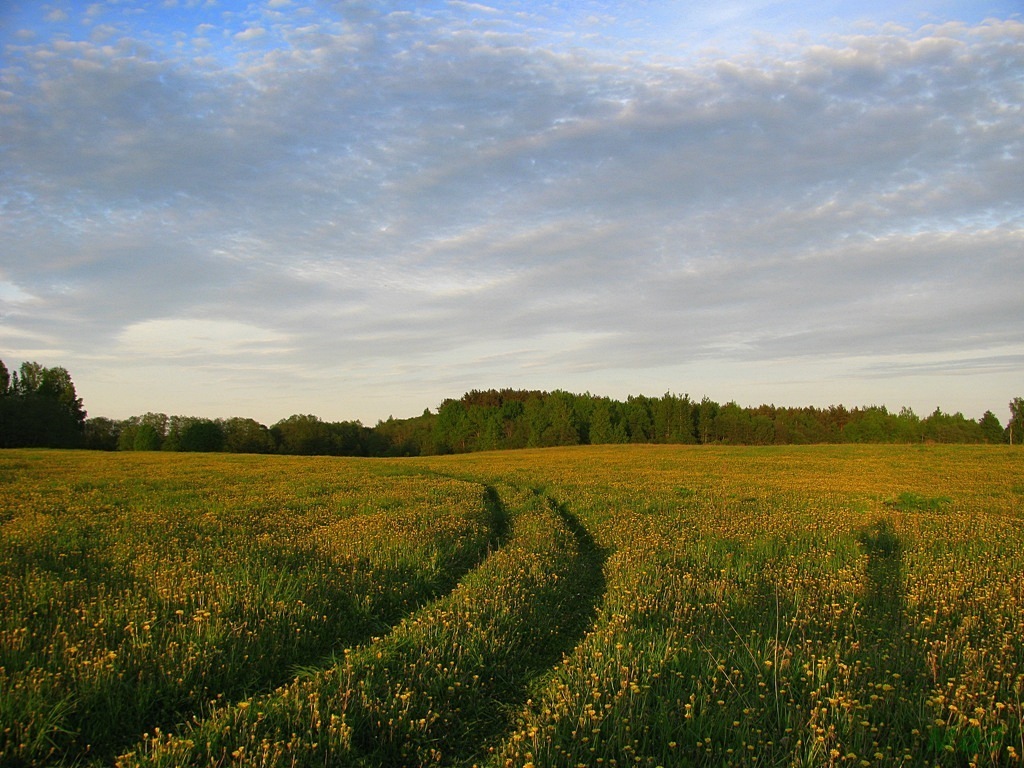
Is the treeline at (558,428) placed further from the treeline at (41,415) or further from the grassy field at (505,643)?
the grassy field at (505,643)

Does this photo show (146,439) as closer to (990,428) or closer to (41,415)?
(41,415)

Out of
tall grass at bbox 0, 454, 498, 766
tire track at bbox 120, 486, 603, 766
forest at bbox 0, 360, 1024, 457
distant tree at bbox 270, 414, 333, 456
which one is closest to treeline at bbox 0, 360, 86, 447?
forest at bbox 0, 360, 1024, 457

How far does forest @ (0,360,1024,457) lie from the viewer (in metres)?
84.6

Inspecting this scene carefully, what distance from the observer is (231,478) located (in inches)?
1125

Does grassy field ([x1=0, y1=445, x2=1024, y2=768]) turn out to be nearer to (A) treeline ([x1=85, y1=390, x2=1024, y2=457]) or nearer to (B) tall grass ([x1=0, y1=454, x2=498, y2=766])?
(B) tall grass ([x1=0, y1=454, x2=498, y2=766])

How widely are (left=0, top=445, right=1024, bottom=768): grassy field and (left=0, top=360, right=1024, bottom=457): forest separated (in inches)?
3061

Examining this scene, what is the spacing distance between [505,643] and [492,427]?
108618 millimetres

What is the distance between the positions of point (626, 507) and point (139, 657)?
47.8 ft

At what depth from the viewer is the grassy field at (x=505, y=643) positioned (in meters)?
5.19

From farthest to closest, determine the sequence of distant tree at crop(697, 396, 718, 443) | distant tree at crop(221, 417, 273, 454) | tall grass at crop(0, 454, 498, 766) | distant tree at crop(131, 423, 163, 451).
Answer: distant tree at crop(697, 396, 718, 443) < distant tree at crop(221, 417, 273, 454) < distant tree at crop(131, 423, 163, 451) < tall grass at crop(0, 454, 498, 766)

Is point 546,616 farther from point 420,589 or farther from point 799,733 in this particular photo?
point 799,733

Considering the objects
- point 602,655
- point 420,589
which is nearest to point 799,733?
point 602,655

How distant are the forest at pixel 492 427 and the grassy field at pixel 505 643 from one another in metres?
77.8

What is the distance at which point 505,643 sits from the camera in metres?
7.49
